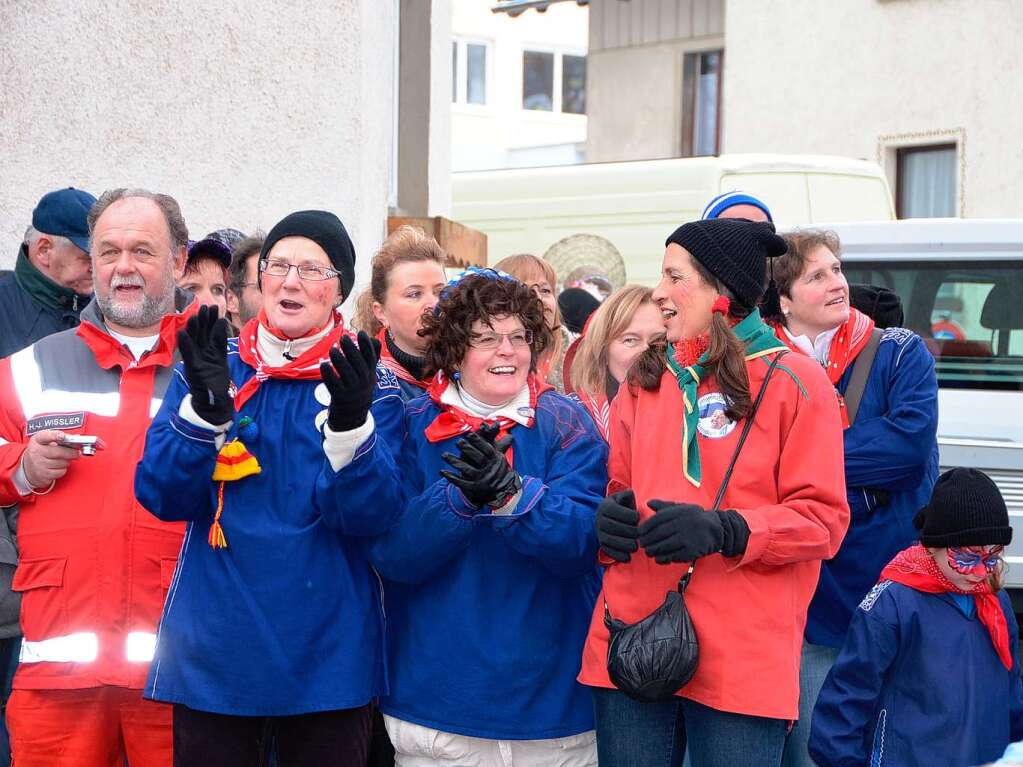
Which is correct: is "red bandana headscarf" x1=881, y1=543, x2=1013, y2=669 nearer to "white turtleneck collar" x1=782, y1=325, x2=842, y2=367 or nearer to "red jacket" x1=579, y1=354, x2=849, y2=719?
"red jacket" x1=579, y1=354, x2=849, y2=719

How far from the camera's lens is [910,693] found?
3.52 meters

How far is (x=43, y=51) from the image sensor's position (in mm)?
6293

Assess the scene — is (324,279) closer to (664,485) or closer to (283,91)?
(664,485)

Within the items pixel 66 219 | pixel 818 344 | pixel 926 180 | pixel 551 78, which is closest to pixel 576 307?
pixel 818 344

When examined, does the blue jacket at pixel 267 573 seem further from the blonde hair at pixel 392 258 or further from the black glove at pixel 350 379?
the blonde hair at pixel 392 258

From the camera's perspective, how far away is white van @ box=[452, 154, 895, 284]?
994 cm

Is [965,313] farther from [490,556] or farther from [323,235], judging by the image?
[323,235]

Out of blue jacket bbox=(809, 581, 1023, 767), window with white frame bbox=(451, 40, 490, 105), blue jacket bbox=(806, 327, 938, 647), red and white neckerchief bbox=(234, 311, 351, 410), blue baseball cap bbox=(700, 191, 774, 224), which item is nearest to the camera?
red and white neckerchief bbox=(234, 311, 351, 410)

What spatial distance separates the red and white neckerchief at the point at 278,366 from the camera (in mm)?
3236

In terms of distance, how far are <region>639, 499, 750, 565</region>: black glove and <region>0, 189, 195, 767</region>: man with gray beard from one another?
4.49 feet

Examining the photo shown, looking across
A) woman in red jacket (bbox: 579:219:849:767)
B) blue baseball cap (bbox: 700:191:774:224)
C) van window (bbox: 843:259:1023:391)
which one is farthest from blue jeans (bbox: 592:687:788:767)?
van window (bbox: 843:259:1023:391)

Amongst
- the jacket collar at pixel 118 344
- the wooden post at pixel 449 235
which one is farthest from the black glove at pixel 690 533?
the wooden post at pixel 449 235

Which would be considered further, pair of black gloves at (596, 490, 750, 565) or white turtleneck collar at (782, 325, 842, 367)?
white turtleneck collar at (782, 325, 842, 367)

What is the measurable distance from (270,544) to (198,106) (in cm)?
402
